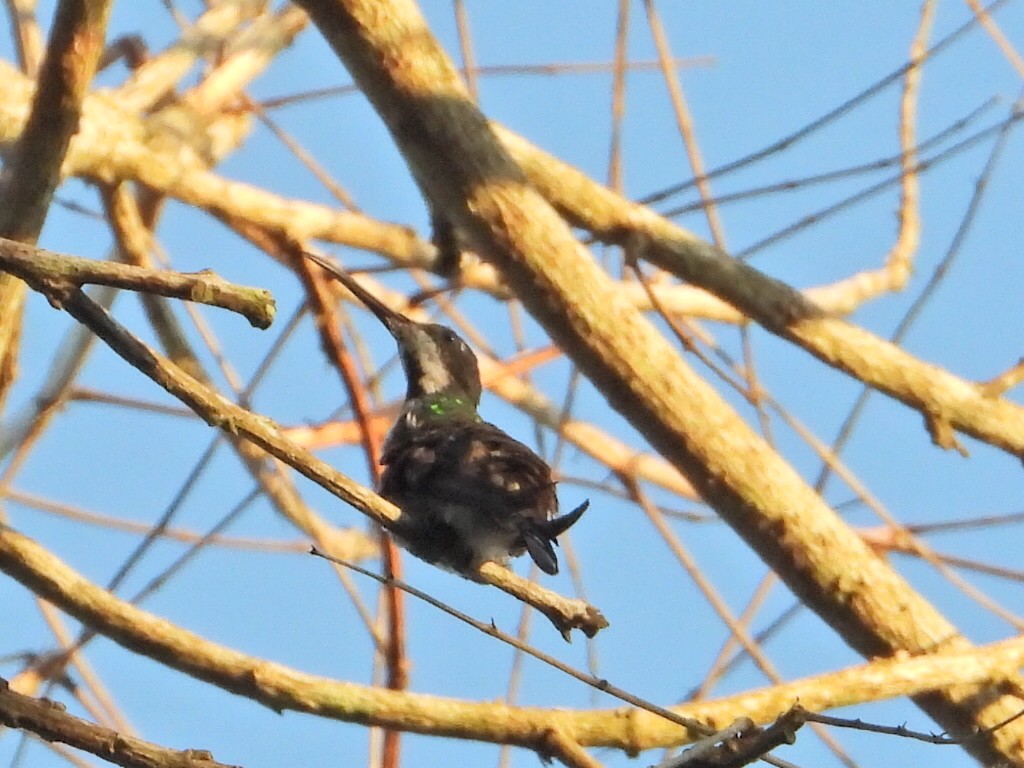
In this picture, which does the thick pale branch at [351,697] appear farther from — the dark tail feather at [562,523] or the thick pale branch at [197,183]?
the thick pale branch at [197,183]

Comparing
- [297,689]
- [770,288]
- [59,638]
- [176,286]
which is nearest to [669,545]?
[770,288]

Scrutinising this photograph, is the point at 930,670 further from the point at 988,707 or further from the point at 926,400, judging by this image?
the point at 926,400

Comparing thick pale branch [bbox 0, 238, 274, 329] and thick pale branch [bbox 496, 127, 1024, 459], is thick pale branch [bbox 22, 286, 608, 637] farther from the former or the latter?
thick pale branch [bbox 496, 127, 1024, 459]

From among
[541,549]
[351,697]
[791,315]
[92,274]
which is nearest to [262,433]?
[92,274]

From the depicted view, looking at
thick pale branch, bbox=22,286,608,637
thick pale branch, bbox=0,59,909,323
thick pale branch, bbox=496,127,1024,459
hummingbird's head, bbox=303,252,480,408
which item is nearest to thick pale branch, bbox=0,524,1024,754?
thick pale branch, bbox=22,286,608,637

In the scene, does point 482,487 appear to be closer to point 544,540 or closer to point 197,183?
point 544,540

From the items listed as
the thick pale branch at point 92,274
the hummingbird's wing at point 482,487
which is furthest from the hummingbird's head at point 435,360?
the thick pale branch at point 92,274

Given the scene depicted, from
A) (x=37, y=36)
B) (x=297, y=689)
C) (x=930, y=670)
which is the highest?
(x=37, y=36)
